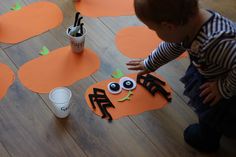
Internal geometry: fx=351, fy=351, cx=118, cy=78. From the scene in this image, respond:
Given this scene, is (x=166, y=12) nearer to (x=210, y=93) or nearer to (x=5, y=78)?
(x=210, y=93)

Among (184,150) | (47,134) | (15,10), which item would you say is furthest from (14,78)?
(184,150)

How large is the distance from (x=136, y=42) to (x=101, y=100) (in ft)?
1.15

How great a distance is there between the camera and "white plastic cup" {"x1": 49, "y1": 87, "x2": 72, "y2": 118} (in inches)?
47.6

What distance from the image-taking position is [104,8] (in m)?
1.65

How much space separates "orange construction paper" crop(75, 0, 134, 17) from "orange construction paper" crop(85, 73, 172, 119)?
42 cm

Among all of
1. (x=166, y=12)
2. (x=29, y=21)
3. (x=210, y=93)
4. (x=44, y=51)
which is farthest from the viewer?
(x=29, y=21)

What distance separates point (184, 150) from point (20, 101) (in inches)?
24.1

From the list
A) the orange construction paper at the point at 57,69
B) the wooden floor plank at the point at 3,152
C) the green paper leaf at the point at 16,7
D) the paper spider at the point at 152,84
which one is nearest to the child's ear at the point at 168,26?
the paper spider at the point at 152,84

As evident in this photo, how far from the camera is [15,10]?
A: 161cm

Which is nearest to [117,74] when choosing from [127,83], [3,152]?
[127,83]

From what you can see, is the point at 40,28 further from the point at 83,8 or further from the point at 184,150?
the point at 184,150

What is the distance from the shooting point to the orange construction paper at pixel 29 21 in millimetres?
1504

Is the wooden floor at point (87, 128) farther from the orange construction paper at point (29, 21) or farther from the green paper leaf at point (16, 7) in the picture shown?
the green paper leaf at point (16, 7)

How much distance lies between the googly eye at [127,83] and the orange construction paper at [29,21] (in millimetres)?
430
